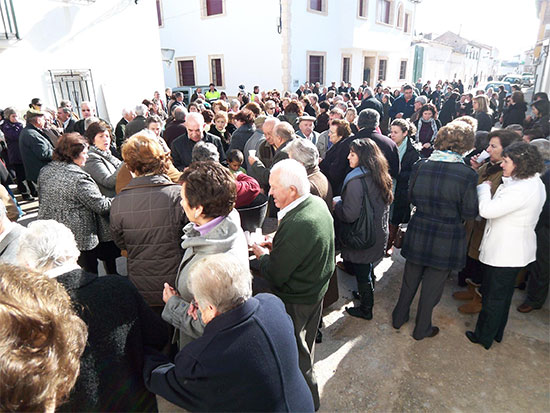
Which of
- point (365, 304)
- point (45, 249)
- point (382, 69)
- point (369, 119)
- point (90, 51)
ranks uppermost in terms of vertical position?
point (382, 69)

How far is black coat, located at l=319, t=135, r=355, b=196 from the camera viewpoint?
165 inches

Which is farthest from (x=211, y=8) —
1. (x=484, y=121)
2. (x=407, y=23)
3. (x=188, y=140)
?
(x=188, y=140)

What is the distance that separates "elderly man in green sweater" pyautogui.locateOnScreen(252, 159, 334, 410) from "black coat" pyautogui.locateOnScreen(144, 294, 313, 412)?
671 millimetres

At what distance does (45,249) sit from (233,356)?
36.6 inches

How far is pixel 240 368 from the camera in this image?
1.37 meters

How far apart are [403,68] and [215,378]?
31.1 metres

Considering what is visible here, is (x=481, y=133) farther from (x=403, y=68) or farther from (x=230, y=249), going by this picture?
(x=403, y=68)

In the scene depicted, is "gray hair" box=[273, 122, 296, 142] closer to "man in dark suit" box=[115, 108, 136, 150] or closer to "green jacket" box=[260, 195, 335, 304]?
"green jacket" box=[260, 195, 335, 304]

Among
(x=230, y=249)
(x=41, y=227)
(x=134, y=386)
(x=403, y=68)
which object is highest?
(x=403, y=68)

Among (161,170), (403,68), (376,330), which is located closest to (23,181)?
(161,170)

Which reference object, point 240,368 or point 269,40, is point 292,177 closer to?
point 240,368

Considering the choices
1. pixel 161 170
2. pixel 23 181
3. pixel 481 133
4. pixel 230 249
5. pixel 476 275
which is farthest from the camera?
pixel 23 181

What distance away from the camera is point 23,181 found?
6.85 meters

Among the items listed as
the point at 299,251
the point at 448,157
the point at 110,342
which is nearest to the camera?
the point at 110,342
